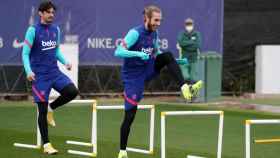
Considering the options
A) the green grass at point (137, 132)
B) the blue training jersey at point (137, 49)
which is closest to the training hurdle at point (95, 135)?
the green grass at point (137, 132)

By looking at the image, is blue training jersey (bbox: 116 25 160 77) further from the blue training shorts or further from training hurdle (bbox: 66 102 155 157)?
the blue training shorts

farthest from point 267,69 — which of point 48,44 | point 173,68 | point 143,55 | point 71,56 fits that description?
point 143,55

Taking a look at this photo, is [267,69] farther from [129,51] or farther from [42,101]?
[129,51]

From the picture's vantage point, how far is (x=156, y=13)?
889 centimetres

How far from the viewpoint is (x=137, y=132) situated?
12.6 metres

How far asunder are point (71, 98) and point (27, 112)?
5586mm

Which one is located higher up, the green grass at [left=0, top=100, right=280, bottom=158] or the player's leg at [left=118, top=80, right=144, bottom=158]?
the player's leg at [left=118, top=80, right=144, bottom=158]

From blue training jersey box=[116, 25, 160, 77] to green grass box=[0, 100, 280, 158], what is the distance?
1.20 meters

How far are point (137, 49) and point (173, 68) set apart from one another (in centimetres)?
51

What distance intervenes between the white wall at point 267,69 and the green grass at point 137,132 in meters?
3.70

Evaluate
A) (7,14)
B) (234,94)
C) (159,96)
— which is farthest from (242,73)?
(7,14)

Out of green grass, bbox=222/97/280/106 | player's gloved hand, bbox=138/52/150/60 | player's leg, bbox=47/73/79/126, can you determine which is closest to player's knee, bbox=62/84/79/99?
player's leg, bbox=47/73/79/126

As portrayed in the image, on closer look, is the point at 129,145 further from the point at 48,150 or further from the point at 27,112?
the point at 27,112

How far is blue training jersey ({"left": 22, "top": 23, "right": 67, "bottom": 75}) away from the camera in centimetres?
980
